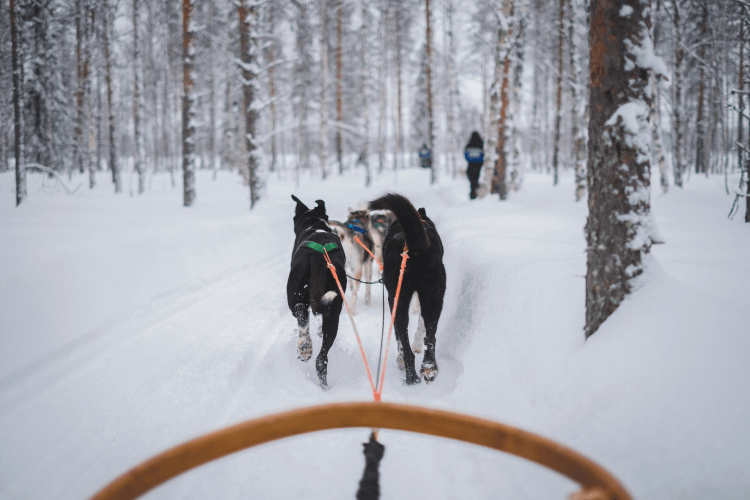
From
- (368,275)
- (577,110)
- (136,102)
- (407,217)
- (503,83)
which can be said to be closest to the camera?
(407,217)

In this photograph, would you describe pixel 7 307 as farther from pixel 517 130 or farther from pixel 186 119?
pixel 517 130

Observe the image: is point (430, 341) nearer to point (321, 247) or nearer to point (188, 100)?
point (321, 247)

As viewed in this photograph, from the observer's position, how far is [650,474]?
1536 mm

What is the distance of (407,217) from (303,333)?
4.88ft

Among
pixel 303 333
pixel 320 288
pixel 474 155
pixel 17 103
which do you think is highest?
pixel 17 103

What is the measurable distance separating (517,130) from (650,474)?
46.7ft

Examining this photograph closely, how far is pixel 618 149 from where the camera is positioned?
2.26 metres

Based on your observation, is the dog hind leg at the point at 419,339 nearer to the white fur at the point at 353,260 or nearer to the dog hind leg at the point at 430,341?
the dog hind leg at the point at 430,341

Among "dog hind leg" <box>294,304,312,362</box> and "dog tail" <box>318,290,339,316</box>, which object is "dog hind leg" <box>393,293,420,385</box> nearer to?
"dog tail" <box>318,290,339,316</box>

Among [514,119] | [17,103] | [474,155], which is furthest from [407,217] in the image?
[514,119]

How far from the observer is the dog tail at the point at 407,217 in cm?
279

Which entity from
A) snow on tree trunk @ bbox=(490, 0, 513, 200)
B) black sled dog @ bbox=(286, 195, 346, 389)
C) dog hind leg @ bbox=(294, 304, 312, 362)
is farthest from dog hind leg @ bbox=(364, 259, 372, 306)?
snow on tree trunk @ bbox=(490, 0, 513, 200)

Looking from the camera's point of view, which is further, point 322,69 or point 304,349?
point 322,69

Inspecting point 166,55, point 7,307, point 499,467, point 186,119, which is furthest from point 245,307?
point 166,55
